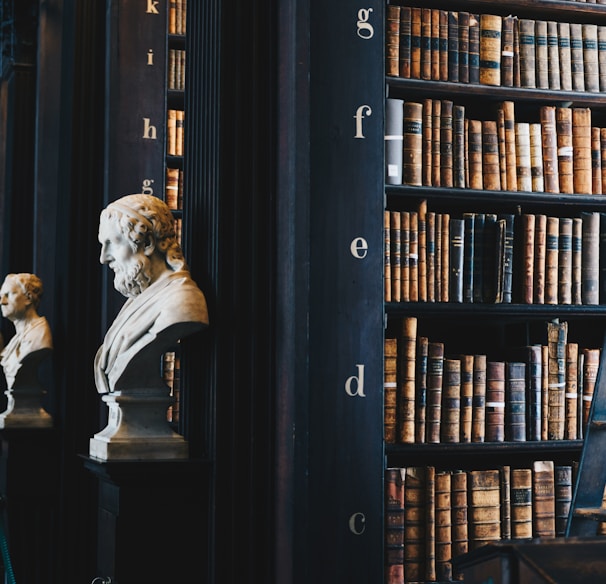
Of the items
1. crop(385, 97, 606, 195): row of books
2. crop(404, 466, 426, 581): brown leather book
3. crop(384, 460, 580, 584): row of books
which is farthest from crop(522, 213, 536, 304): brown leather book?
crop(404, 466, 426, 581): brown leather book

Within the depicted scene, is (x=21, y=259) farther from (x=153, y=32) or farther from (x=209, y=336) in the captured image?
(x=209, y=336)

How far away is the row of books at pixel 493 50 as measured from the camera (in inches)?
129

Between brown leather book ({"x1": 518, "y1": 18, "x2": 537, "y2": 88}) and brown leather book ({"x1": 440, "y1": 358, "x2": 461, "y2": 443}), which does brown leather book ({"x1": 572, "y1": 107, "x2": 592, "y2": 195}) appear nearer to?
brown leather book ({"x1": 518, "y1": 18, "x2": 537, "y2": 88})

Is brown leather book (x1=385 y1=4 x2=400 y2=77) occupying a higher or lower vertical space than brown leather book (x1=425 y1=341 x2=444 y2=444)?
higher

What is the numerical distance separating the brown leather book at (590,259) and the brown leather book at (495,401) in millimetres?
368

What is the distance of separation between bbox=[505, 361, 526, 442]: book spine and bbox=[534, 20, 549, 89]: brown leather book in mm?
905

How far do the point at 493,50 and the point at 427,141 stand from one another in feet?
1.28

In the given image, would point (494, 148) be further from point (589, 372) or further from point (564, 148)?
point (589, 372)

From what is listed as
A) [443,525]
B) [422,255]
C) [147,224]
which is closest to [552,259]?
[422,255]

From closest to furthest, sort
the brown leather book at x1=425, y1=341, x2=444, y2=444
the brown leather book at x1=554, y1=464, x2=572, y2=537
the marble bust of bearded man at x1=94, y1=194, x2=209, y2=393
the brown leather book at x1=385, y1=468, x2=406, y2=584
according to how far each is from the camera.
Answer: the marble bust of bearded man at x1=94, y1=194, x2=209, y2=393 → the brown leather book at x1=385, y1=468, x2=406, y2=584 → the brown leather book at x1=425, y1=341, x2=444, y2=444 → the brown leather book at x1=554, y1=464, x2=572, y2=537

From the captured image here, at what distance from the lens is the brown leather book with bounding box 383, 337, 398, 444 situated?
3.11m

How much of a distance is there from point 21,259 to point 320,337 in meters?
4.32

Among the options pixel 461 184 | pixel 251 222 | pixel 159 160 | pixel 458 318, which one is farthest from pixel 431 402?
pixel 159 160

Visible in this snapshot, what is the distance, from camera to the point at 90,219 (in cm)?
421
